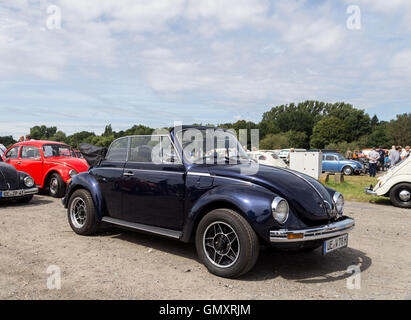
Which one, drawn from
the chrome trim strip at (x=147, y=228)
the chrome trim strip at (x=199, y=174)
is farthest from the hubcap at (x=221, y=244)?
the chrome trim strip at (x=199, y=174)

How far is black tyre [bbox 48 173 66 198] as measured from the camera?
33.9ft

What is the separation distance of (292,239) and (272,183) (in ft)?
2.35

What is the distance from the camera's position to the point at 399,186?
9852 mm

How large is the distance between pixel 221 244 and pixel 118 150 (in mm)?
2682

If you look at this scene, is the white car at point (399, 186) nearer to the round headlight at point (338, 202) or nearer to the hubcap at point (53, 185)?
the round headlight at point (338, 202)

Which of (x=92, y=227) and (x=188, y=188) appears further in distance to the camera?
(x=92, y=227)

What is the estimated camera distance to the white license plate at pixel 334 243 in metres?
3.98

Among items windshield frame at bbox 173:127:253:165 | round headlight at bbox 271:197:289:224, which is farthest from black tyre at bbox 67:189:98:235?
round headlight at bbox 271:197:289:224

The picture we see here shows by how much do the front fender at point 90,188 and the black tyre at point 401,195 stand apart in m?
8.55

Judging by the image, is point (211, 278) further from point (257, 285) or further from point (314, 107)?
point (314, 107)

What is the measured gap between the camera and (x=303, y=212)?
3977mm

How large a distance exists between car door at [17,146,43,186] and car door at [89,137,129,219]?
19.7ft
